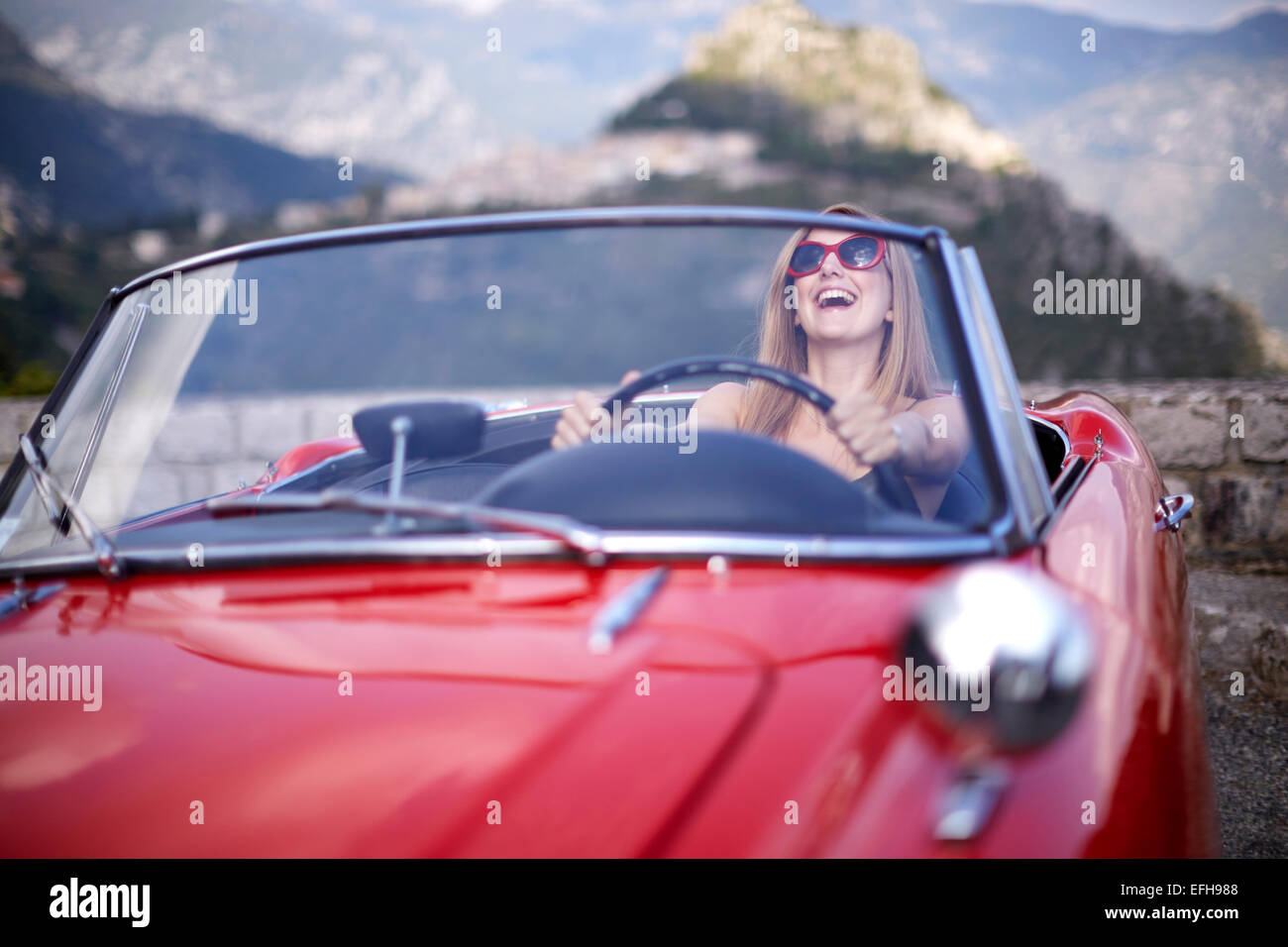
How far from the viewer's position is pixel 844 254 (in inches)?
68.6

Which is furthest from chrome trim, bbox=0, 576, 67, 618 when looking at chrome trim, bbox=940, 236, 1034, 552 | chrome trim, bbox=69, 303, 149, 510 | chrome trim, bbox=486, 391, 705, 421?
chrome trim, bbox=940, 236, 1034, 552

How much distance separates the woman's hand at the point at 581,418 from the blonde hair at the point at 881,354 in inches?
15.5

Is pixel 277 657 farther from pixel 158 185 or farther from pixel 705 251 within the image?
pixel 158 185

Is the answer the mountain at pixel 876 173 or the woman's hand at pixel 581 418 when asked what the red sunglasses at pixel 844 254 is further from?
the mountain at pixel 876 173

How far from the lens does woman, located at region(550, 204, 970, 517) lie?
158 cm

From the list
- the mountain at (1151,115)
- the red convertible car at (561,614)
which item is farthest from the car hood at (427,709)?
the mountain at (1151,115)

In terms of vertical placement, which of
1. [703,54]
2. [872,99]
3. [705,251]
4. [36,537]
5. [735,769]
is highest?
[703,54]

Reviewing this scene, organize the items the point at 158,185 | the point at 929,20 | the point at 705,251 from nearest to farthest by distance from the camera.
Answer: the point at 705,251
the point at 158,185
the point at 929,20

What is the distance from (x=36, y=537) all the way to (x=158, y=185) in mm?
18324

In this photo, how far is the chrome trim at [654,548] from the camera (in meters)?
1.07

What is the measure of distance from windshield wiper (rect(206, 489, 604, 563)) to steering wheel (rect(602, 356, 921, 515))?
0.57 meters

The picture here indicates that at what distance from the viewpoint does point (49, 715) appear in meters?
1.00

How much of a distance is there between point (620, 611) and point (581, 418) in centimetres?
82

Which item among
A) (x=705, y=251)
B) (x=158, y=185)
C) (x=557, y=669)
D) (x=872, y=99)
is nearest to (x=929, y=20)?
(x=872, y=99)
